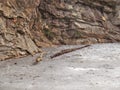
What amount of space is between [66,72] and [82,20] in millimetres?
8738

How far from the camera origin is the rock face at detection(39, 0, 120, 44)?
1759cm

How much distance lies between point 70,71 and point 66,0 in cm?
862

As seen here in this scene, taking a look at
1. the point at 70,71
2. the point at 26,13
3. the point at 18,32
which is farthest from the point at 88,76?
the point at 26,13

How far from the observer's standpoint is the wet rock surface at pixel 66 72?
818 cm

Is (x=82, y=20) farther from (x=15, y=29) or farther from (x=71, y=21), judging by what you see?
(x=15, y=29)

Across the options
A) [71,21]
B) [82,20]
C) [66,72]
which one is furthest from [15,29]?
[82,20]

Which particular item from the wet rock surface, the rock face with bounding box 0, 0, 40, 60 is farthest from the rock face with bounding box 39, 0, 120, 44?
the wet rock surface

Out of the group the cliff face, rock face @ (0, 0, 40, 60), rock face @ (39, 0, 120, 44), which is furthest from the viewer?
rock face @ (39, 0, 120, 44)

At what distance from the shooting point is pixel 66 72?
9938 mm

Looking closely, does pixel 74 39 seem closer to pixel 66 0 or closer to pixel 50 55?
pixel 66 0

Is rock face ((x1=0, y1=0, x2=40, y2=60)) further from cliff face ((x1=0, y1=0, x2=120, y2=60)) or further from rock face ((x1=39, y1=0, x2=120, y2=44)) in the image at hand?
rock face ((x1=39, y1=0, x2=120, y2=44))

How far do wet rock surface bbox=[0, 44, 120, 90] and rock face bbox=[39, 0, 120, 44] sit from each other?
4.17 meters

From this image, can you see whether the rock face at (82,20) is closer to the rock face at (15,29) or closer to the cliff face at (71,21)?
the cliff face at (71,21)

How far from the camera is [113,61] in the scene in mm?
11766
